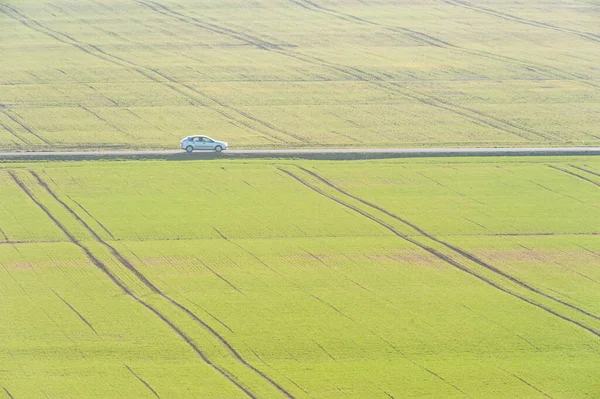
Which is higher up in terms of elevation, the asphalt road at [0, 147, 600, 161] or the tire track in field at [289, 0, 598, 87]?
the tire track in field at [289, 0, 598, 87]

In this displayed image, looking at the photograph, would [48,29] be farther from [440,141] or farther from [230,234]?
[230,234]

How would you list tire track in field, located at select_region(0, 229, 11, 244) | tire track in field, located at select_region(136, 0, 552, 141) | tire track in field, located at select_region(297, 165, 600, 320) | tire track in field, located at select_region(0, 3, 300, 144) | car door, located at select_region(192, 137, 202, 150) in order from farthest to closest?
tire track in field, located at select_region(136, 0, 552, 141) → tire track in field, located at select_region(0, 3, 300, 144) → car door, located at select_region(192, 137, 202, 150) → tire track in field, located at select_region(0, 229, 11, 244) → tire track in field, located at select_region(297, 165, 600, 320)

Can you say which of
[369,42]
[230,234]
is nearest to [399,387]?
[230,234]

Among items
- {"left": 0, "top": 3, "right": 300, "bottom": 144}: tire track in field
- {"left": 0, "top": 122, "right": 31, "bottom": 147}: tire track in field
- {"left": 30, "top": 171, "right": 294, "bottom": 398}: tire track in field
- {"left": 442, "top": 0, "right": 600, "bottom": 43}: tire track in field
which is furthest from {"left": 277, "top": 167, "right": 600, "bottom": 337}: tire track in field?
{"left": 442, "top": 0, "right": 600, "bottom": 43}: tire track in field

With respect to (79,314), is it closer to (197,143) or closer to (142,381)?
(142,381)

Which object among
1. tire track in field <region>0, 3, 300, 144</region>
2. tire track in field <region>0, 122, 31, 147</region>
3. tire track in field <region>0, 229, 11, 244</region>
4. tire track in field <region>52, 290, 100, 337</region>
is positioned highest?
tire track in field <region>0, 3, 300, 144</region>

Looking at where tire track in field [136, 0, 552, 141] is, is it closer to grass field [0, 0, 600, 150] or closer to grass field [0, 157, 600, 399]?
grass field [0, 0, 600, 150]

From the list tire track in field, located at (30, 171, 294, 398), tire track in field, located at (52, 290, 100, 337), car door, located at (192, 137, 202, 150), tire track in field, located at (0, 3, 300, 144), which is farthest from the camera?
tire track in field, located at (0, 3, 300, 144)
